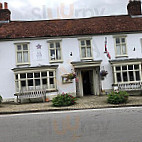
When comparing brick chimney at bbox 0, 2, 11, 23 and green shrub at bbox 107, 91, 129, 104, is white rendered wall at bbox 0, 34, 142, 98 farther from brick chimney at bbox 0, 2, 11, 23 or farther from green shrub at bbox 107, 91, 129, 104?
green shrub at bbox 107, 91, 129, 104

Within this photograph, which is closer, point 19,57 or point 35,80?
point 35,80

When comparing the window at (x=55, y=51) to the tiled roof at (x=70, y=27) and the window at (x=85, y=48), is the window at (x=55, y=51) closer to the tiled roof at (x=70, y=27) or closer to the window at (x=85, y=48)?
the tiled roof at (x=70, y=27)

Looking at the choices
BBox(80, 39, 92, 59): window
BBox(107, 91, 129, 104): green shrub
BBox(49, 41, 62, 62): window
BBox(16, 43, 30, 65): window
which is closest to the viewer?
BBox(107, 91, 129, 104): green shrub

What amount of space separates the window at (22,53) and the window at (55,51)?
211 centimetres

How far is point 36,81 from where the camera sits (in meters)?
15.5

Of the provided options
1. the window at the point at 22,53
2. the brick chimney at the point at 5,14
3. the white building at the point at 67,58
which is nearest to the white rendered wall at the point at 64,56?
the white building at the point at 67,58

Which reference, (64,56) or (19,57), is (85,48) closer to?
(64,56)

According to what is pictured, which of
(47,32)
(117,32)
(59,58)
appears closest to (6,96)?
(59,58)

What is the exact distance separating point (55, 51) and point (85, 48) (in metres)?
2.80

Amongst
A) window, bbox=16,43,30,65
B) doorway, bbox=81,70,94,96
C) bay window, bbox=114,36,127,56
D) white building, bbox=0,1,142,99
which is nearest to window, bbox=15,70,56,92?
white building, bbox=0,1,142,99

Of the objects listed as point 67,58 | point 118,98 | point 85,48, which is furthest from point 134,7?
point 118,98

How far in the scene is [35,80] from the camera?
50.7ft

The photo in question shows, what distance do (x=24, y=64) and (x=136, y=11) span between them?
12.8 metres

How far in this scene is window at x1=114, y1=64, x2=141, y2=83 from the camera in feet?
51.1
